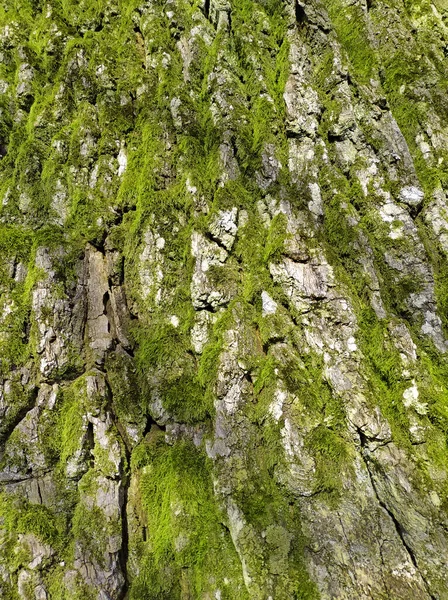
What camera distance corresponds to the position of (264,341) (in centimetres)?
736

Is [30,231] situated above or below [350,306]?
above

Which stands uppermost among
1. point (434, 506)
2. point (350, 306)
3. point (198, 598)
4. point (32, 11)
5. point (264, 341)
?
point (32, 11)

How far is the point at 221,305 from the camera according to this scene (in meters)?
7.69

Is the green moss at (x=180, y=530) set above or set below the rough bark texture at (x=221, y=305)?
below

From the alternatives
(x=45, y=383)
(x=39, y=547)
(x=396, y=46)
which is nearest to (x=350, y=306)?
(x=45, y=383)

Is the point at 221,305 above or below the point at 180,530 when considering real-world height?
above

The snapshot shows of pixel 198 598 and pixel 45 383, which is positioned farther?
pixel 45 383

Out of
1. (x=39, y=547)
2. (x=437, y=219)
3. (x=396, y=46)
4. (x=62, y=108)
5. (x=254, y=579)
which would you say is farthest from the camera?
(x=396, y=46)

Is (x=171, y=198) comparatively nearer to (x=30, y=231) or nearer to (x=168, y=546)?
(x=30, y=231)

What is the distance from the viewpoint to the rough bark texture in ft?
20.6

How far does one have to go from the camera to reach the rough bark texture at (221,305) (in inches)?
248

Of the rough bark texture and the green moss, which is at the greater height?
the rough bark texture

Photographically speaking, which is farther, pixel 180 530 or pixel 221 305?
pixel 221 305

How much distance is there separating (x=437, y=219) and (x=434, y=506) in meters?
5.86
